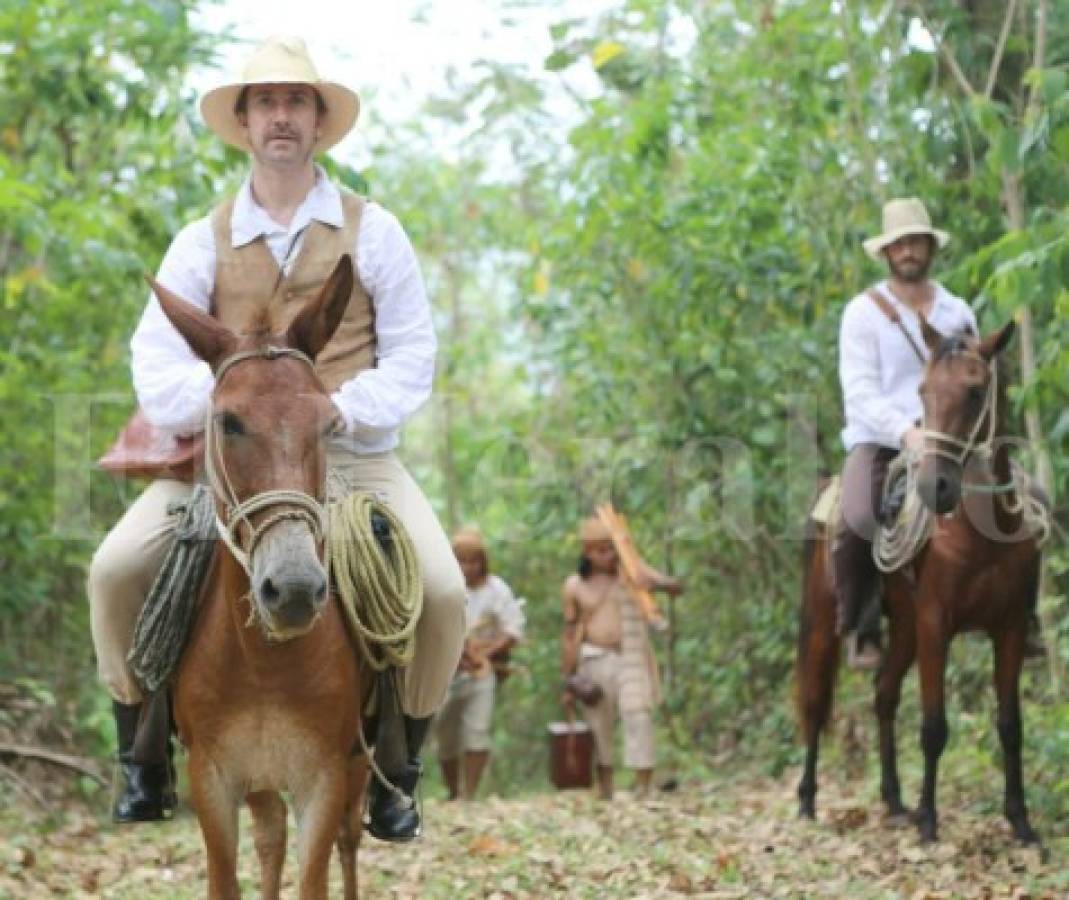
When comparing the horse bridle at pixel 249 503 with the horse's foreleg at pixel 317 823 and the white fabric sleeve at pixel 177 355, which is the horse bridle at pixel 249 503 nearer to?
the white fabric sleeve at pixel 177 355

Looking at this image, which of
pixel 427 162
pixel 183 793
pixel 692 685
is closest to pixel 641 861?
pixel 183 793

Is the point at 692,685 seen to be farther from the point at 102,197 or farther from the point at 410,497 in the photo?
the point at 410,497

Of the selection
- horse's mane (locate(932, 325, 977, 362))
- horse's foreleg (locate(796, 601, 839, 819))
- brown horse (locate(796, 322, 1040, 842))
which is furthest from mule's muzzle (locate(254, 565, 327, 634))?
horse's foreleg (locate(796, 601, 839, 819))

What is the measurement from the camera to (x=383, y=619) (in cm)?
584

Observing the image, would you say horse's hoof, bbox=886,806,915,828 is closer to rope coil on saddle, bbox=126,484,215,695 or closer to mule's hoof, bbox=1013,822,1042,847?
mule's hoof, bbox=1013,822,1042,847

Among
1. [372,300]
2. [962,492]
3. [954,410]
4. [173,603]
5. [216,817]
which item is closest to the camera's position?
[216,817]

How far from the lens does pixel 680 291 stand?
15.2m

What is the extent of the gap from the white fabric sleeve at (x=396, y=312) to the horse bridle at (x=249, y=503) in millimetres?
751

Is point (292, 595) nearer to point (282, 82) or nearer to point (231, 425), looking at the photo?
point (231, 425)

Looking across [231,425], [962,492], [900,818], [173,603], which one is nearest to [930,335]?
[962,492]

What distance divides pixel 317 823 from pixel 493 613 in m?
8.51

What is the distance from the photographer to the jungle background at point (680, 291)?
11109 mm

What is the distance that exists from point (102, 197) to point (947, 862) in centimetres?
814

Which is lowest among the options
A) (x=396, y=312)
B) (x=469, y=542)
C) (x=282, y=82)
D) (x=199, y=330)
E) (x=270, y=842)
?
(x=270, y=842)
